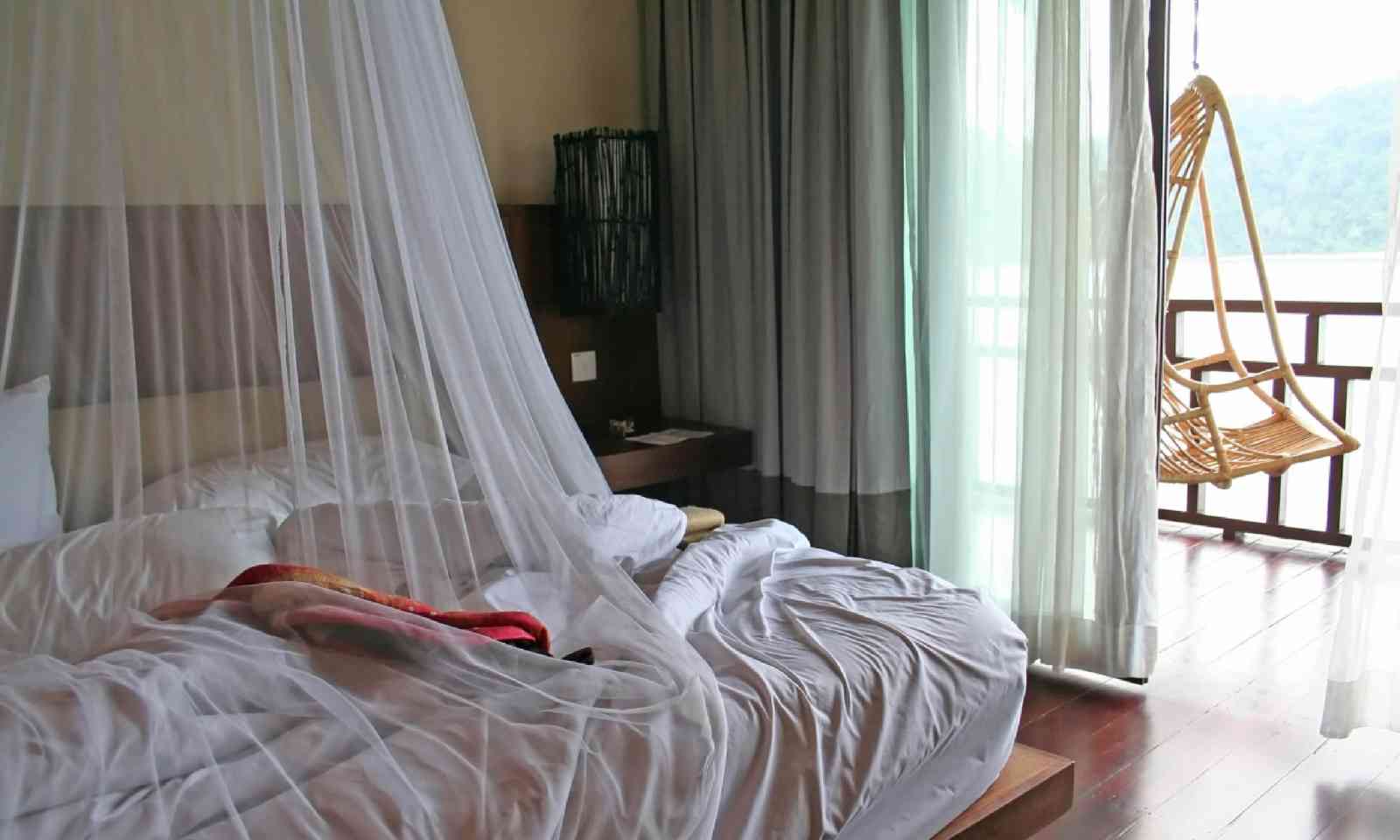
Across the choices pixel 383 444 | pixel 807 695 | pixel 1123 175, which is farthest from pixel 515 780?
pixel 1123 175

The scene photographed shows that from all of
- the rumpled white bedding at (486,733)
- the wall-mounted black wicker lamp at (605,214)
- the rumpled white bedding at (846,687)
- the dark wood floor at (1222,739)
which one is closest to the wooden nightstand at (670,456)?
the wall-mounted black wicker lamp at (605,214)

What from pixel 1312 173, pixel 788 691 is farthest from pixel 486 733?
pixel 1312 173

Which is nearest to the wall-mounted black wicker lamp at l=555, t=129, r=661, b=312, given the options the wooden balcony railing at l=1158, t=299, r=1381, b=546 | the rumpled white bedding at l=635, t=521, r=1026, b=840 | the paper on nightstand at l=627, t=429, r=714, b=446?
the paper on nightstand at l=627, t=429, r=714, b=446

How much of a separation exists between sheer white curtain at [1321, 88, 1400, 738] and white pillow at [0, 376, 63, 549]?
2.70 metres

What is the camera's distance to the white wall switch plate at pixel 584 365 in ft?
12.7

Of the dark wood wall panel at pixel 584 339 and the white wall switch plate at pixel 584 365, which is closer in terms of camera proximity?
the dark wood wall panel at pixel 584 339

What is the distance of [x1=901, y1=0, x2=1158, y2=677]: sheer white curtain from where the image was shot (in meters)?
3.03

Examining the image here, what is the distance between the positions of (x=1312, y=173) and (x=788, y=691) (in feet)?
13.2

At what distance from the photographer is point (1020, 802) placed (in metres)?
2.24

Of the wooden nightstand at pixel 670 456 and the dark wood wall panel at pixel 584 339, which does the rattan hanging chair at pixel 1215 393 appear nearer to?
the wooden nightstand at pixel 670 456

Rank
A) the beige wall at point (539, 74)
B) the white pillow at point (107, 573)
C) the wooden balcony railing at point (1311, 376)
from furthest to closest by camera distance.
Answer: the wooden balcony railing at point (1311, 376), the beige wall at point (539, 74), the white pillow at point (107, 573)

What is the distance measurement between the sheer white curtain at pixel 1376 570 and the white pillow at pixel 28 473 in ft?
8.85

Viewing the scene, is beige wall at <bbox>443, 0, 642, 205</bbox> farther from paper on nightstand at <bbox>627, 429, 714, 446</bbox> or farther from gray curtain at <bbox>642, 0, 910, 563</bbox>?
paper on nightstand at <bbox>627, 429, 714, 446</bbox>

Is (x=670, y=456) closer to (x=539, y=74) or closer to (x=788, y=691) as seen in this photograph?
(x=539, y=74)
